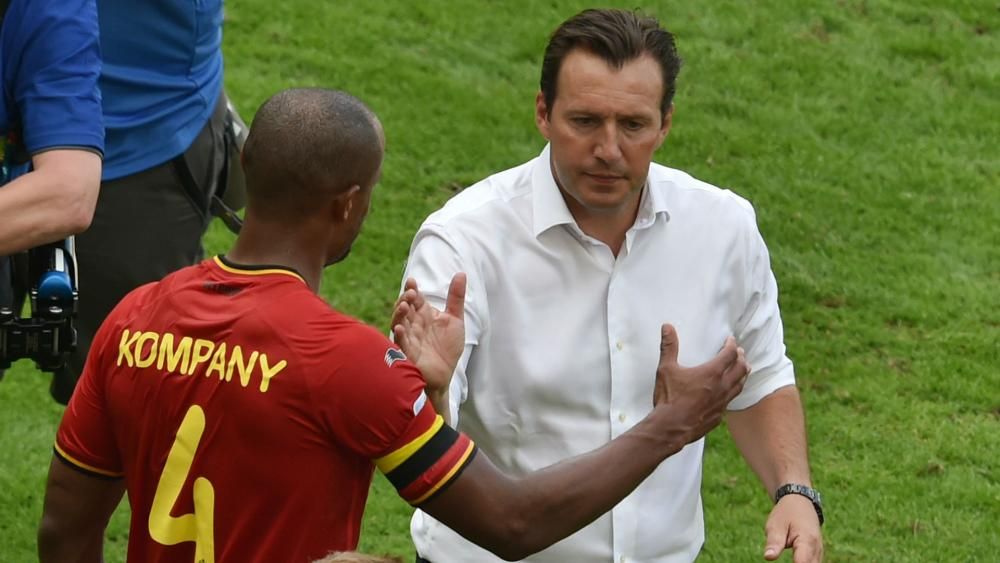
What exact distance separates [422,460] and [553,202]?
1.08 m

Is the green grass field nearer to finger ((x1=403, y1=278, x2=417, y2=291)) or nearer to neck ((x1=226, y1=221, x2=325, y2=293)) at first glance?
finger ((x1=403, y1=278, x2=417, y2=291))

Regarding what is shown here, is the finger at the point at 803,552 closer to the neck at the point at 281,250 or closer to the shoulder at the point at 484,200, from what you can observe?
the shoulder at the point at 484,200

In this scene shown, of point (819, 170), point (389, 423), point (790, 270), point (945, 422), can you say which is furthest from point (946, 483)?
point (389, 423)

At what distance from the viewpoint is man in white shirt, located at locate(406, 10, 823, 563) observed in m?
4.20

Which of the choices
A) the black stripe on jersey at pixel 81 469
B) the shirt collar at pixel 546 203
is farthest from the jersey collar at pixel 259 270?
the shirt collar at pixel 546 203

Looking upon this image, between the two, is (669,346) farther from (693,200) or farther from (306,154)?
(306,154)

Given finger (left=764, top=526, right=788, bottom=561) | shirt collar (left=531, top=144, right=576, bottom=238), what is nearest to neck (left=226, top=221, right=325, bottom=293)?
shirt collar (left=531, top=144, right=576, bottom=238)

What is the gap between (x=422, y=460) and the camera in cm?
334

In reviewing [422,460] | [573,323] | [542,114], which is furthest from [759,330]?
[422,460]

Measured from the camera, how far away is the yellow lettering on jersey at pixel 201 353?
331 cm

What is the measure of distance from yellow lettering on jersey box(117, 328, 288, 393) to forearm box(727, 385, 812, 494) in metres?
1.60

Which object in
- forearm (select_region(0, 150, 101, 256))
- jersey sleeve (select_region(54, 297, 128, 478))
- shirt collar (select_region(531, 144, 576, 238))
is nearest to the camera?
jersey sleeve (select_region(54, 297, 128, 478))

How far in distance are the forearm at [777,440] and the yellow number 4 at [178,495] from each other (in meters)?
1.58

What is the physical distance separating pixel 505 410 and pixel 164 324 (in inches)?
41.4
